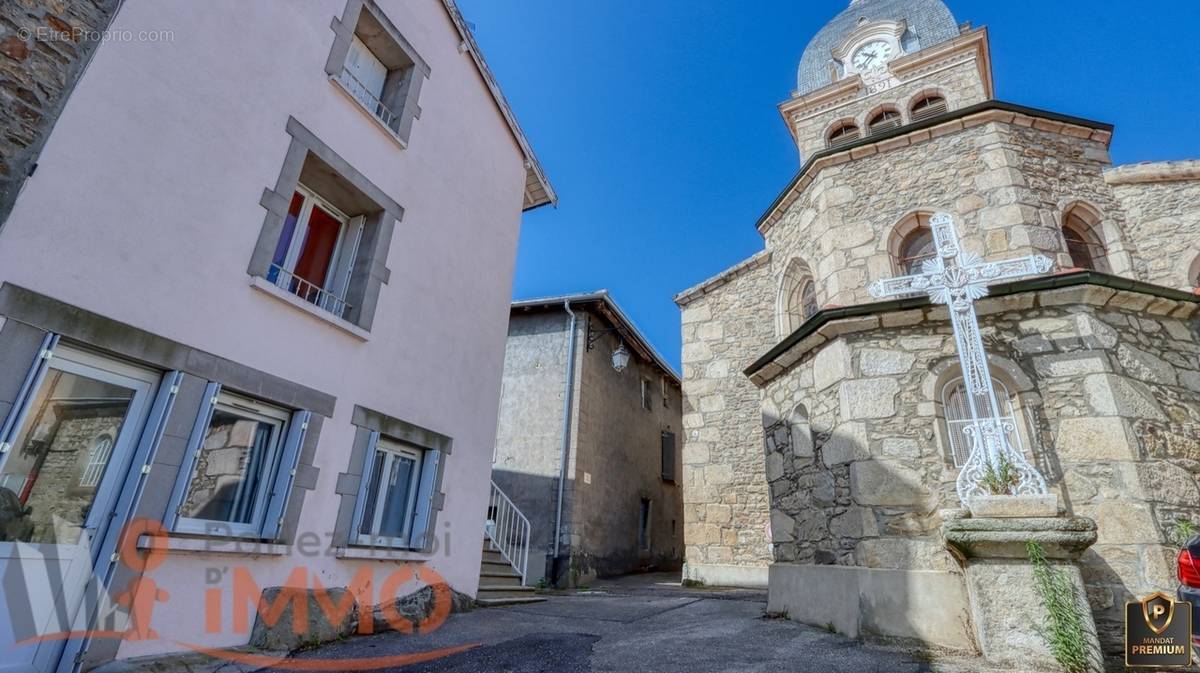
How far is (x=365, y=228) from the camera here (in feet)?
18.2

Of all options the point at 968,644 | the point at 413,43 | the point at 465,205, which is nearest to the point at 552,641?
the point at 968,644

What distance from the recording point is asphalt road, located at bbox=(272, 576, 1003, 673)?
356cm

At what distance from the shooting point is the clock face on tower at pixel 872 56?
14258mm

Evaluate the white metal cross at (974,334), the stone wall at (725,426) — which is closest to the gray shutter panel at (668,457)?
the stone wall at (725,426)

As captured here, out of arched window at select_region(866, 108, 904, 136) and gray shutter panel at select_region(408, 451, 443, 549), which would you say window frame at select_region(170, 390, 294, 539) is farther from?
arched window at select_region(866, 108, 904, 136)

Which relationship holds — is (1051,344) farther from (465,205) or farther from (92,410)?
(92,410)

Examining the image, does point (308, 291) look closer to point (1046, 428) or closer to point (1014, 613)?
point (1014, 613)

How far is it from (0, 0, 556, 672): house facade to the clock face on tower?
12739 mm

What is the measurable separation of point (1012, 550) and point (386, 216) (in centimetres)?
611

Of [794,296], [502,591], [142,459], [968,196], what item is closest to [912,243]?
[968,196]

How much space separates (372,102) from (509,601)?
241 inches

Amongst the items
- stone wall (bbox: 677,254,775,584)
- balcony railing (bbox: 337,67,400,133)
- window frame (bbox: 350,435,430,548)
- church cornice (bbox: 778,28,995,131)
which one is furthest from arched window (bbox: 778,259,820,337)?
church cornice (bbox: 778,28,995,131)

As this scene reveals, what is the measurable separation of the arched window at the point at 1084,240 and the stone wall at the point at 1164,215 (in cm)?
39

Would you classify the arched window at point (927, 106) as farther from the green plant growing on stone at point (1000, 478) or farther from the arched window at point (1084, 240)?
the green plant growing on stone at point (1000, 478)
